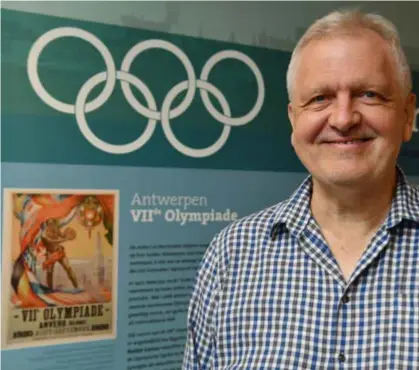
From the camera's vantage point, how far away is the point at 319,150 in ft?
3.81

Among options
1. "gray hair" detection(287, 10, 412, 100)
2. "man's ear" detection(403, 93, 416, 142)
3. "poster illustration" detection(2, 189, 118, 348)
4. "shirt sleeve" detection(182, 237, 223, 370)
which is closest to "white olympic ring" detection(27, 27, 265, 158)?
"poster illustration" detection(2, 189, 118, 348)

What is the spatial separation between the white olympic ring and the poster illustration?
7.9 inches

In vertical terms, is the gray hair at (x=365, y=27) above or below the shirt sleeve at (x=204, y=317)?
above

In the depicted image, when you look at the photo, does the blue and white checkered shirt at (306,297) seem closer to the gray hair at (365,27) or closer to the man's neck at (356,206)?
the man's neck at (356,206)

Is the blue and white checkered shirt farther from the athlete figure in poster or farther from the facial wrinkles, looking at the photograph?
the athlete figure in poster

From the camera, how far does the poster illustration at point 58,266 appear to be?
55.1 inches

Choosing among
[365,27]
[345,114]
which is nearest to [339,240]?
[345,114]

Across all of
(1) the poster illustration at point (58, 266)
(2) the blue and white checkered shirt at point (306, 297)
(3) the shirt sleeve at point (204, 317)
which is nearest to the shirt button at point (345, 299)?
(2) the blue and white checkered shirt at point (306, 297)

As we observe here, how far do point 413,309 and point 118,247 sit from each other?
841 millimetres

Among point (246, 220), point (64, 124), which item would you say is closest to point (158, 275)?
point (246, 220)

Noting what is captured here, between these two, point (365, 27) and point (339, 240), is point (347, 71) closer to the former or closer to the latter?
point (365, 27)

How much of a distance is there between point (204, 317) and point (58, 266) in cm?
44

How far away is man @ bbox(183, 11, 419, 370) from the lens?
1103 millimetres

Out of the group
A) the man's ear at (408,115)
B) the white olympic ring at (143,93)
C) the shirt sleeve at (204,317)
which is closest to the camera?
the man's ear at (408,115)
